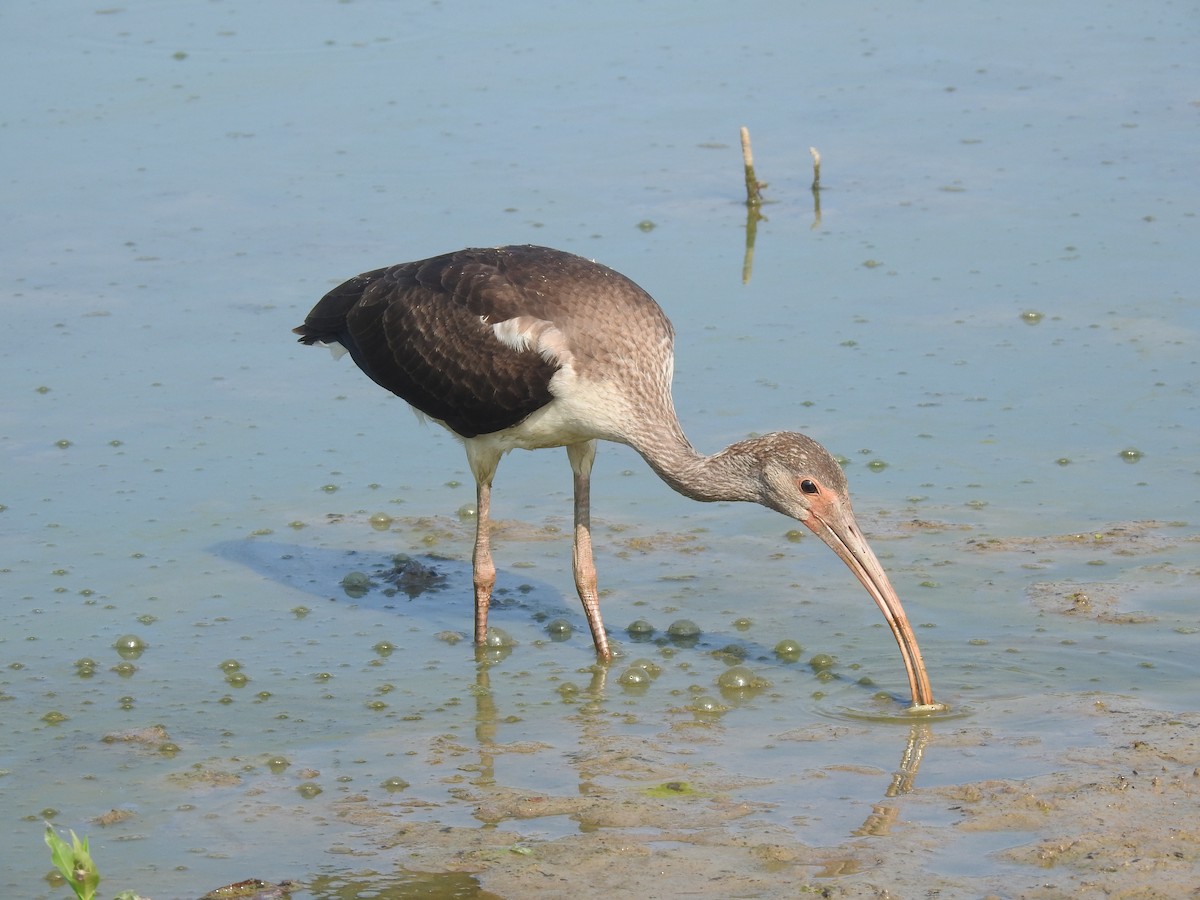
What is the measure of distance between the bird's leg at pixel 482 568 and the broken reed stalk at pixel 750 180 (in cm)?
563

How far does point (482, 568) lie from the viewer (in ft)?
28.3

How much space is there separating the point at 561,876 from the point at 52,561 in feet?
13.2

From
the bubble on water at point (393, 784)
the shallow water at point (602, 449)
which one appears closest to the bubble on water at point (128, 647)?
the shallow water at point (602, 449)

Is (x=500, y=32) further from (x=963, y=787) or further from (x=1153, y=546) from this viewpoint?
(x=963, y=787)

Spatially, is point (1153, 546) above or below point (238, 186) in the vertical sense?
below

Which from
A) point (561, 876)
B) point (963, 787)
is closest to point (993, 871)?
point (963, 787)

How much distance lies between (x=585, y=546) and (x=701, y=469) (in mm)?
926

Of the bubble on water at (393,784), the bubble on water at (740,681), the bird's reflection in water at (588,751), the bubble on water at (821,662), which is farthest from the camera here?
the bubble on water at (821,662)

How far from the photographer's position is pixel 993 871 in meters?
6.12

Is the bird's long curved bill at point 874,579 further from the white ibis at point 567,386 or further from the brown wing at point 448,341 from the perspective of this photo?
the brown wing at point 448,341

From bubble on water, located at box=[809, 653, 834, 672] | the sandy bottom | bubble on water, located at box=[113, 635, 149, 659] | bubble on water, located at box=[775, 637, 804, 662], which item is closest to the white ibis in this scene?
bubble on water, located at box=[809, 653, 834, 672]

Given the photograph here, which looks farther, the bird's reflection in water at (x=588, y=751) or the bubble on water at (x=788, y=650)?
the bubble on water at (x=788, y=650)

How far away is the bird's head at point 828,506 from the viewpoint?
24.7 ft

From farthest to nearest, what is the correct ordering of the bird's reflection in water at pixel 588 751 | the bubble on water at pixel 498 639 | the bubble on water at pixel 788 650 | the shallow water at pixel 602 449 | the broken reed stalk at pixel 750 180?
the broken reed stalk at pixel 750 180, the bubble on water at pixel 498 639, the bubble on water at pixel 788 650, the shallow water at pixel 602 449, the bird's reflection in water at pixel 588 751
